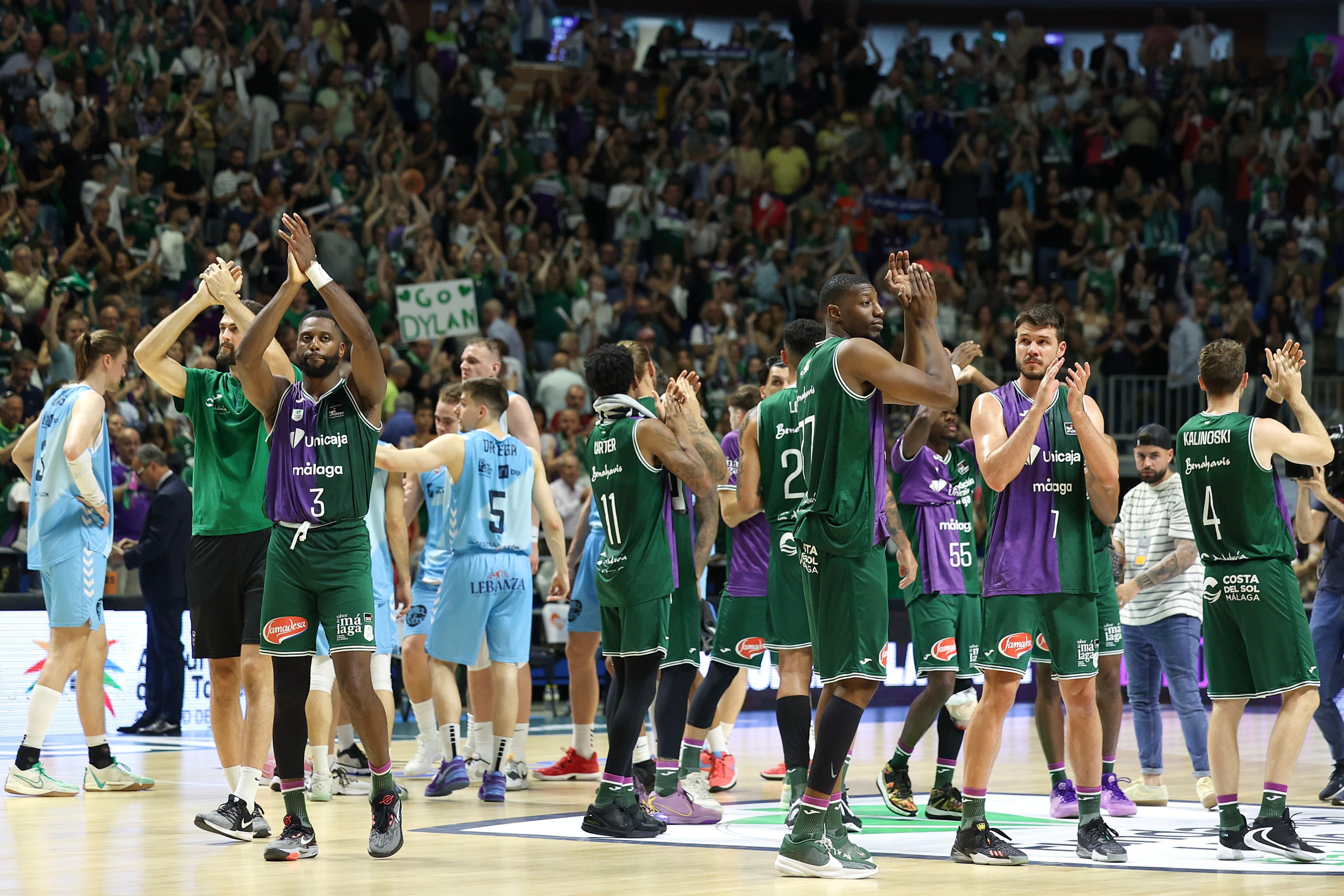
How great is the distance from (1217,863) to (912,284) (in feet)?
9.63

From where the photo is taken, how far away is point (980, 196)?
77.4ft

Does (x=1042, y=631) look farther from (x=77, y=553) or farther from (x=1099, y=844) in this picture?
(x=77, y=553)

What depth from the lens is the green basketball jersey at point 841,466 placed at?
6.71m

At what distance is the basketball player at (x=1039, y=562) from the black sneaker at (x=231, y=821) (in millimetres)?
3300

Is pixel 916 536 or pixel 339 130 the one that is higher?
pixel 339 130

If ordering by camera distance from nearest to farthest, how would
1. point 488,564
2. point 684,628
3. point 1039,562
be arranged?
point 1039,562, point 684,628, point 488,564

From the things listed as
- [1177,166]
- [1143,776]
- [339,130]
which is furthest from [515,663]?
[1177,166]

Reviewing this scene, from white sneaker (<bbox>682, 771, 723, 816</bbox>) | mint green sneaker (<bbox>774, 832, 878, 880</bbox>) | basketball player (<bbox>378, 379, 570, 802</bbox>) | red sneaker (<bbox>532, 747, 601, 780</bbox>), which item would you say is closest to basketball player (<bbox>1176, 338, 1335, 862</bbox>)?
mint green sneaker (<bbox>774, 832, 878, 880</bbox>)

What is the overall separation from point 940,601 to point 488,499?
274 cm

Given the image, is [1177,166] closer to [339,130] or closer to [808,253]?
[808,253]

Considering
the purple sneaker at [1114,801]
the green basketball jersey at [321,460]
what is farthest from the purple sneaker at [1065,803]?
the green basketball jersey at [321,460]

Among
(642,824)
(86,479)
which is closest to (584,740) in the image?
(642,824)

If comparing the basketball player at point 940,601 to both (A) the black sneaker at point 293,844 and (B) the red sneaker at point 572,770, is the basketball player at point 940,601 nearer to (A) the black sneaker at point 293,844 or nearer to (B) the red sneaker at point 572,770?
(B) the red sneaker at point 572,770

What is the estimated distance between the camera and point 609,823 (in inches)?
308
